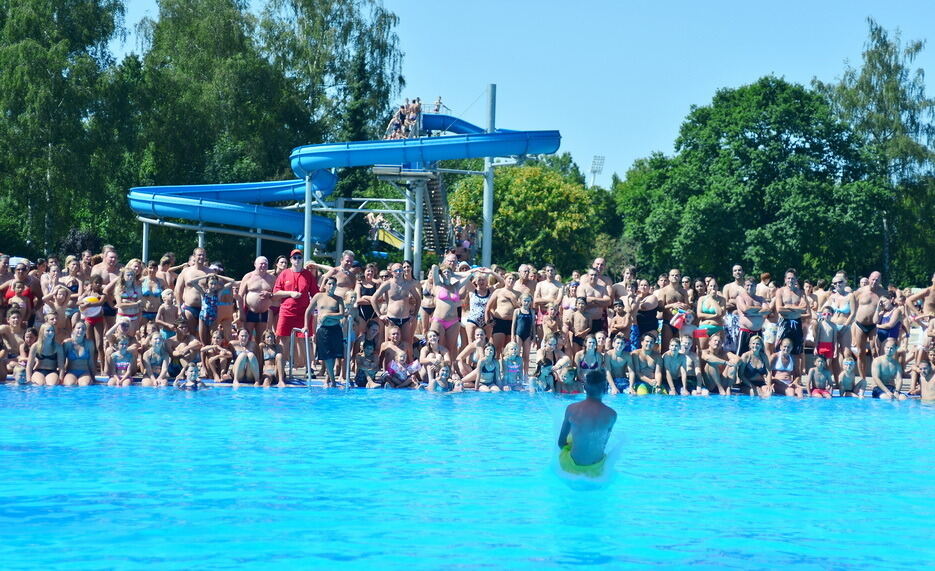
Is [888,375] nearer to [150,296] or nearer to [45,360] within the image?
[150,296]

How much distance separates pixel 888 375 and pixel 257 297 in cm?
943

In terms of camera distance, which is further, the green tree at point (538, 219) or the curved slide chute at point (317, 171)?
the green tree at point (538, 219)

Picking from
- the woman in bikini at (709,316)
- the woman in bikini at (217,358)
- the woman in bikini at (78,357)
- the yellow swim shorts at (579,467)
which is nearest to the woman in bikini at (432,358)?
the woman in bikini at (217,358)

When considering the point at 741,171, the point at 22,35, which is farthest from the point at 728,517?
the point at 741,171

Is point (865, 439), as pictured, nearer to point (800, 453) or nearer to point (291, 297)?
point (800, 453)

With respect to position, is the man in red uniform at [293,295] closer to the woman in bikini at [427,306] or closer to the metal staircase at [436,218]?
the woman in bikini at [427,306]

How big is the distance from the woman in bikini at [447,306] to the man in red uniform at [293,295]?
1.81 metres

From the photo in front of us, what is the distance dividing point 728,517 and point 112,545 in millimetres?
4602

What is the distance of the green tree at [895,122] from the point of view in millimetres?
45094

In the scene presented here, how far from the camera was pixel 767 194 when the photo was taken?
43.3 m

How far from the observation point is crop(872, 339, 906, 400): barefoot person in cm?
1653

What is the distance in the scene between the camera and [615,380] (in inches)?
656

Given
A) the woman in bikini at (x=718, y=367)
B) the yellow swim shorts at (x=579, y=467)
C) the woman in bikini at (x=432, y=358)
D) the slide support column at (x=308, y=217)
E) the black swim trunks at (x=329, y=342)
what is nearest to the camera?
the yellow swim shorts at (x=579, y=467)

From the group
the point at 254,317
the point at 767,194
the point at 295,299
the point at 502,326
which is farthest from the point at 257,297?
the point at 767,194
